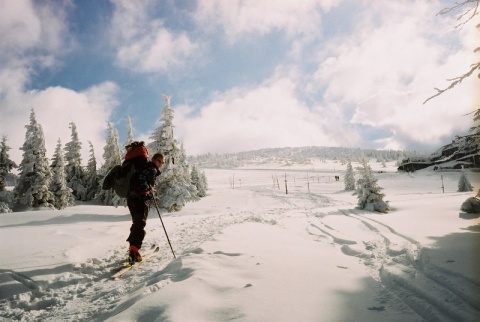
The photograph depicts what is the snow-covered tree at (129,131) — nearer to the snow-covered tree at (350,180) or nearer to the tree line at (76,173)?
the tree line at (76,173)

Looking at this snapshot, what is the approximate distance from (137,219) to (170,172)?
53.5 feet

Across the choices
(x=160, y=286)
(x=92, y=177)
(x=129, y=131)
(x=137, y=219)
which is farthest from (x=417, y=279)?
(x=92, y=177)

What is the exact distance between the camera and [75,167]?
141 feet

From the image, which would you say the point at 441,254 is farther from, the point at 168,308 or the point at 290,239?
the point at 168,308

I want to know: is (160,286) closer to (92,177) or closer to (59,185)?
(59,185)

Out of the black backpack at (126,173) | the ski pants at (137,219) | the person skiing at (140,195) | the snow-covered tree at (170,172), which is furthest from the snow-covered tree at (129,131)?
the ski pants at (137,219)

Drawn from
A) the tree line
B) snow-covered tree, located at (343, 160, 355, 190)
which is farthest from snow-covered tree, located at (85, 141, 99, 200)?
snow-covered tree, located at (343, 160, 355, 190)

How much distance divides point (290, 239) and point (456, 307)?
3.96 meters

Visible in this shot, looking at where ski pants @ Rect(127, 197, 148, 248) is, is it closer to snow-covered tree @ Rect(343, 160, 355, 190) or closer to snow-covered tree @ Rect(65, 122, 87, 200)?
snow-covered tree @ Rect(65, 122, 87, 200)

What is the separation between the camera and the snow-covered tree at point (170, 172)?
69.3 ft

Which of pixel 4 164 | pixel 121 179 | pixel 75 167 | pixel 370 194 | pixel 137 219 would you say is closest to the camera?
pixel 137 219

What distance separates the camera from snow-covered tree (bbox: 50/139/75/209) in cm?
3365

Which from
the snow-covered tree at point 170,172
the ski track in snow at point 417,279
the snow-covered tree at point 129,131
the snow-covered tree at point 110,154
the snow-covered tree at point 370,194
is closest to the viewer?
the ski track in snow at point 417,279

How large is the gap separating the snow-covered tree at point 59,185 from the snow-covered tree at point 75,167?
650cm
